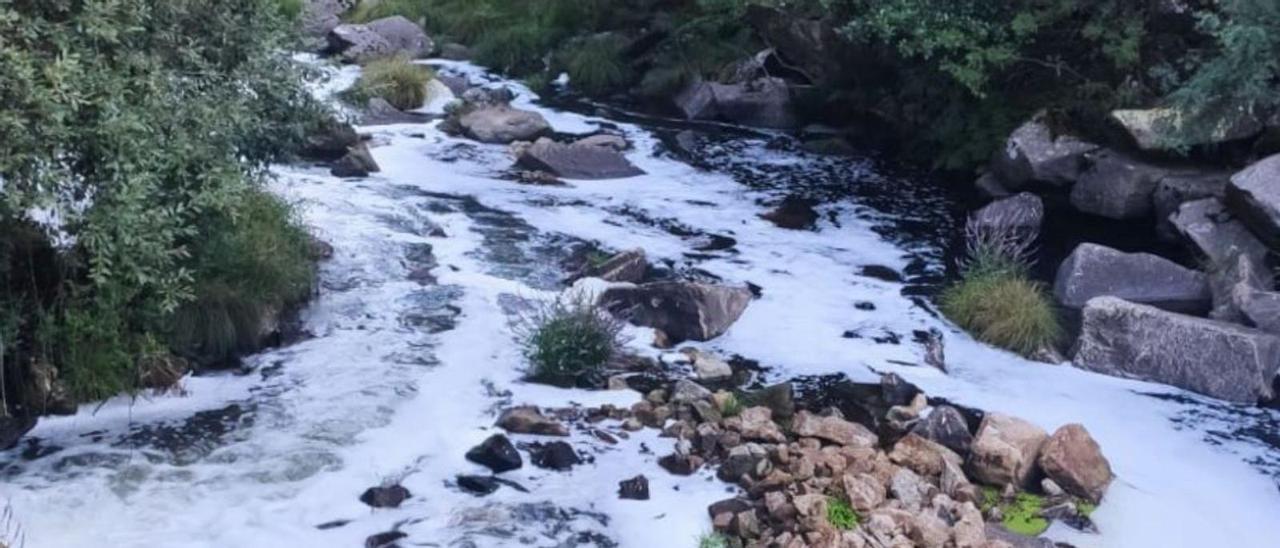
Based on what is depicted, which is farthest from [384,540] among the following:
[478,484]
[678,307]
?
[678,307]

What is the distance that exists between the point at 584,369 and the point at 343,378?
1.61 m

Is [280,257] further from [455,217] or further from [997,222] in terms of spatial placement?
[997,222]

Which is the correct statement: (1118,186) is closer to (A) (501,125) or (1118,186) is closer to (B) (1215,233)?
(B) (1215,233)

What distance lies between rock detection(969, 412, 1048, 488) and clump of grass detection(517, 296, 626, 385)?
2.57m

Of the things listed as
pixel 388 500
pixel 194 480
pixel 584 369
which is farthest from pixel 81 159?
pixel 584 369

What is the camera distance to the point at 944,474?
27.9ft

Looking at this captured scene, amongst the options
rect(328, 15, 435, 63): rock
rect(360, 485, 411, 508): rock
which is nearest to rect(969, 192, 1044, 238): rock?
rect(360, 485, 411, 508): rock

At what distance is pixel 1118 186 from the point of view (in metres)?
13.9

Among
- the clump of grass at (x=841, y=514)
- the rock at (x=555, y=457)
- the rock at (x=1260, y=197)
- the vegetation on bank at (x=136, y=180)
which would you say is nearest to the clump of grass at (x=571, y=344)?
the rock at (x=555, y=457)

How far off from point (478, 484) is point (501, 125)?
10262 millimetres

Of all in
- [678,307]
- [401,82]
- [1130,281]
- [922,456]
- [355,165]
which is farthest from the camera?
[401,82]

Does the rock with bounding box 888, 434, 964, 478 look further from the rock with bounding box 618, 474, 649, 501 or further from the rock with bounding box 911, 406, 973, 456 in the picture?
the rock with bounding box 618, 474, 649, 501

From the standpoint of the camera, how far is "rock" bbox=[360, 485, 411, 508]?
8211 mm

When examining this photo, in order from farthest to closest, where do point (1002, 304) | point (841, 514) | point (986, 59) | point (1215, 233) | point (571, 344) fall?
point (986, 59) → point (1215, 233) → point (1002, 304) → point (571, 344) → point (841, 514)
